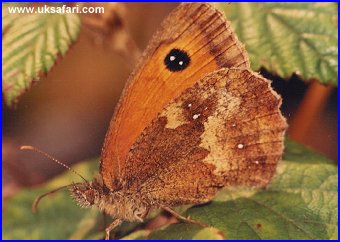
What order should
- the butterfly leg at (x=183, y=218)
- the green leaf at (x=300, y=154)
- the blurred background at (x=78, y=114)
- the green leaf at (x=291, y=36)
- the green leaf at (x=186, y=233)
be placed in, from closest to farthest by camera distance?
the green leaf at (x=186, y=233), the butterfly leg at (x=183, y=218), the green leaf at (x=291, y=36), the green leaf at (x=300, y=154), the blurred background at (x=78, y=114)

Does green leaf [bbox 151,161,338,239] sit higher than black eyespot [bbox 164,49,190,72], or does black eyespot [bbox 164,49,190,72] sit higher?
black eyespot [bbox 164,49,190,72]

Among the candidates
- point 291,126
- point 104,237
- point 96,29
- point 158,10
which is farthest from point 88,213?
point 158,10

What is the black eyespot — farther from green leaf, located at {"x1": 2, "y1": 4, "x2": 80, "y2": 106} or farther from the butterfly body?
green leaf, located at {"x1": 2, "y1": 4, "x2": 80, "y2": 106}

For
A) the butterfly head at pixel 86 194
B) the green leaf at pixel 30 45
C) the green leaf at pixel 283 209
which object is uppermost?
the green leaf at pixel 30 45

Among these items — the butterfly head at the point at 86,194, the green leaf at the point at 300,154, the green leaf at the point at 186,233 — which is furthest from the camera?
the green leaf at the point at 300,154

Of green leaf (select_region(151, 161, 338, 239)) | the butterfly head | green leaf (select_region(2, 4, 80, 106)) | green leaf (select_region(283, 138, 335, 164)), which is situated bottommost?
green leaf (select_region(151, 161, 338, 239))

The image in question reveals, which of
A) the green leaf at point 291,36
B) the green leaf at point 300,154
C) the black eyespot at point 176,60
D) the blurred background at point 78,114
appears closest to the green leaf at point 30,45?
the blurred background at point 78,114

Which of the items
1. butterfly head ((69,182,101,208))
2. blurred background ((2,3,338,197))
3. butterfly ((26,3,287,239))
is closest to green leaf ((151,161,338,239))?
butterfly ((26,3,287,239))

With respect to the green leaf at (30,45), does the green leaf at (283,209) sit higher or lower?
lower

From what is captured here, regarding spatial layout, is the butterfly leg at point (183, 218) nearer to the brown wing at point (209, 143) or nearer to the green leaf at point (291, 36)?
the brown wing at point (209, 143)
